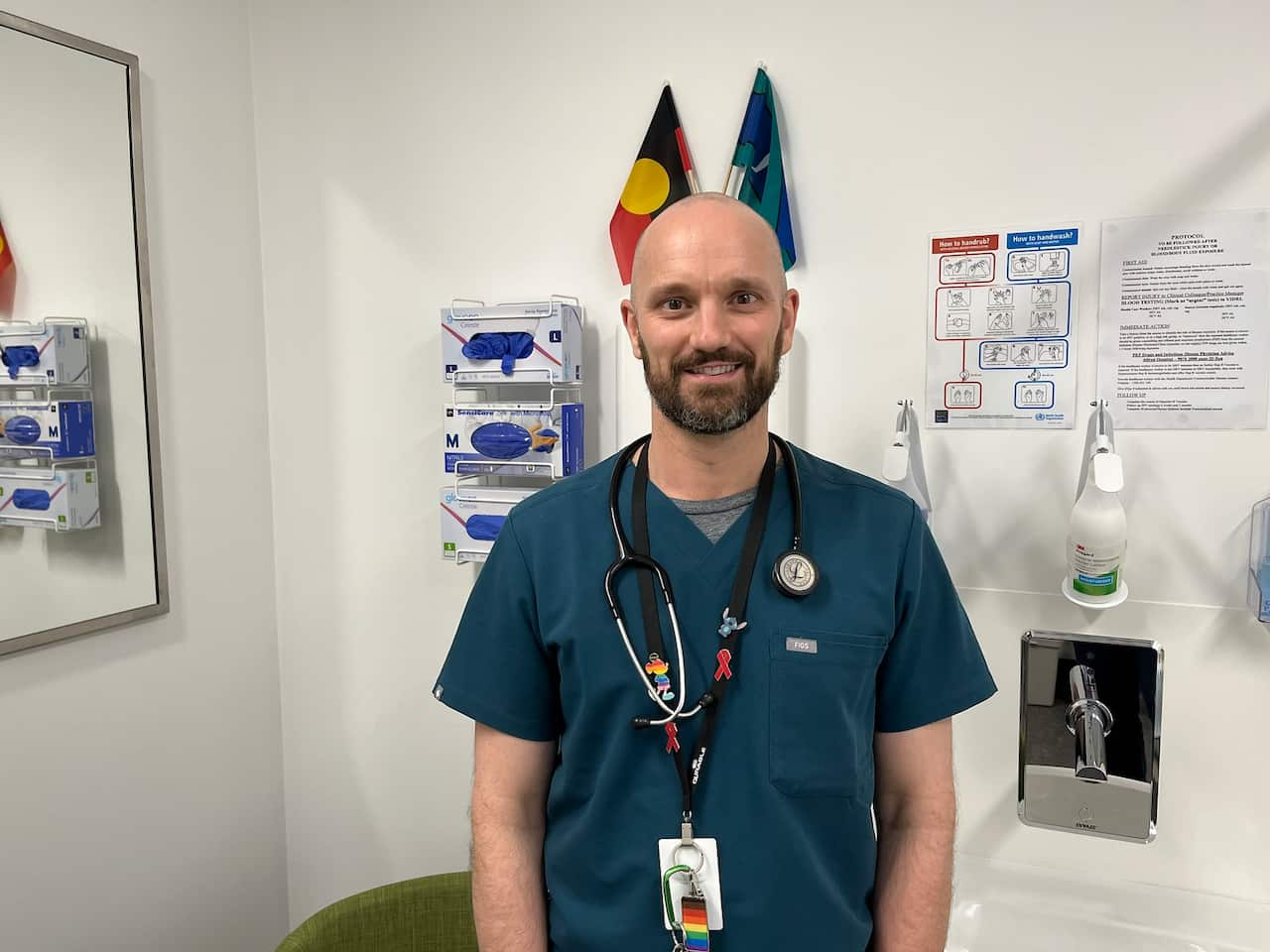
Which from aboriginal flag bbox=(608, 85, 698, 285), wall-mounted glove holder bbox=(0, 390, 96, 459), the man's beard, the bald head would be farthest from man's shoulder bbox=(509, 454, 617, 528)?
wall-mounted glove holder bbox=(0, 390, 96, 459)

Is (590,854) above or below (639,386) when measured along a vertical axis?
below

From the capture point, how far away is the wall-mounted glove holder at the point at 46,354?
1.58m

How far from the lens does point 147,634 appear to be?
1.86 metres

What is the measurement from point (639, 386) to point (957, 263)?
61 centimetres

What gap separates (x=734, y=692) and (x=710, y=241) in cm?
54

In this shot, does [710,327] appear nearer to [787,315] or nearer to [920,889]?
[787,315]

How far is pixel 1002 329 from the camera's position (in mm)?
1567

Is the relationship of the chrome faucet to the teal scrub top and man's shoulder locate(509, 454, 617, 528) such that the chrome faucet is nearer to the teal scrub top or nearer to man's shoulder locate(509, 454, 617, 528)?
the teal scrub top

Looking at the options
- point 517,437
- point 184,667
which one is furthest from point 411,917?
point 517,437

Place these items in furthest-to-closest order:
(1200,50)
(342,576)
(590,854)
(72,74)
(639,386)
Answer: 1. (342,576)
2. (639,386)
3. (72,74)
4. (1200,50)
5. (590,854)

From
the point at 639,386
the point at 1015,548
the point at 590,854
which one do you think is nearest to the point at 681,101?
the point at 639,386

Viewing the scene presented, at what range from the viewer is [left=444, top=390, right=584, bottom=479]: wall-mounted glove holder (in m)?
1.75

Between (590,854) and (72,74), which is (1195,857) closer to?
(590,854)

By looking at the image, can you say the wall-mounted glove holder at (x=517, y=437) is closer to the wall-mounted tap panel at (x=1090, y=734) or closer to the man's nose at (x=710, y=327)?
the man's nose at (x=710, y=327)
